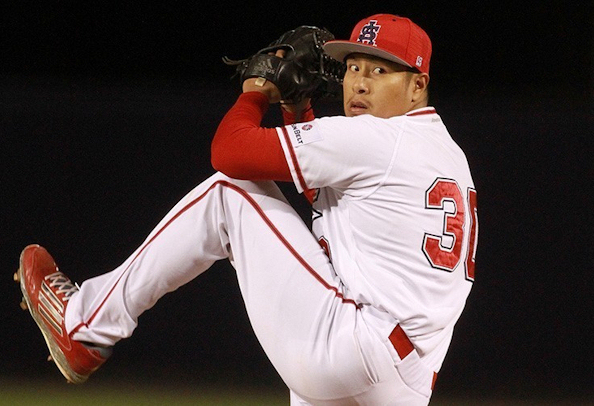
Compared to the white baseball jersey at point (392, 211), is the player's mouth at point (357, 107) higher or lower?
higher

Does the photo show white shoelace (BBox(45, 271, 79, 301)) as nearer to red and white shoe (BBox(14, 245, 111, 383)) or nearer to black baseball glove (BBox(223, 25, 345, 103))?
red and white shoe (BBox(14, 245, 111, 383))

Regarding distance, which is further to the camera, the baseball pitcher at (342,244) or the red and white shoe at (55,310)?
the red and white shoe at (55,310)

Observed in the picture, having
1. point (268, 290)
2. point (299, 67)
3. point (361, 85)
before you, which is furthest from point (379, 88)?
point (268, 290)

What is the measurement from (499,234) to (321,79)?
4.60ft

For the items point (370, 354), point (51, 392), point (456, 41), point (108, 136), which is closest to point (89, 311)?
point (370, 354)

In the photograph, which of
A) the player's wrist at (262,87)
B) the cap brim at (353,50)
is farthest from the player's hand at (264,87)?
the cap brim at (353,50)

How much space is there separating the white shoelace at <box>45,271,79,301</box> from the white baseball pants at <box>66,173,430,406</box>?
6 cm

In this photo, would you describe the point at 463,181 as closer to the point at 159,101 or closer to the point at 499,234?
the point at 499,234

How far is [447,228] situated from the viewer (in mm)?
1646

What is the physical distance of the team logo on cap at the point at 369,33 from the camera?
1.74 metres

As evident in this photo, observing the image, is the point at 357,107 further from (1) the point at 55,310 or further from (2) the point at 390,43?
(1) the point at 55,310

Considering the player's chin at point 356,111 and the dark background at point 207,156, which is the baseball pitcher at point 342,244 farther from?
the dark background at point 207,156

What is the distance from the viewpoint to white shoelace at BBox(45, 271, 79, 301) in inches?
71.6

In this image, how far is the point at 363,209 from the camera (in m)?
1.64
